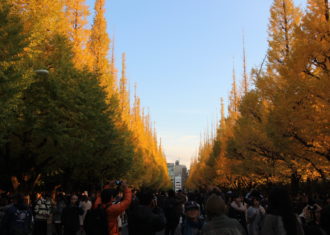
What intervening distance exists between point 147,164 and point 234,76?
1757 centimetres

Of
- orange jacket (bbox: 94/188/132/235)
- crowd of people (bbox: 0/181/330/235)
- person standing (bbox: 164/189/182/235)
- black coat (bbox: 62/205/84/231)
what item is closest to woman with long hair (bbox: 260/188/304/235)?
crowd of people (bbox: 0/181/330/235)

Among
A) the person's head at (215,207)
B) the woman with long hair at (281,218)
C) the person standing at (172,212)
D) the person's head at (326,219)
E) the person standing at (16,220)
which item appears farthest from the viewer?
the person standing at (172,212)

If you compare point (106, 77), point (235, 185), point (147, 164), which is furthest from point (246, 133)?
point (147, 164)

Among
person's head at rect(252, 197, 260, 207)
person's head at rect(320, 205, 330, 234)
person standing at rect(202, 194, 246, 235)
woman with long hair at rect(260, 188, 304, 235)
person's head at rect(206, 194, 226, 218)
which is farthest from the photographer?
person's head at rect(252, 197, 260, 207)

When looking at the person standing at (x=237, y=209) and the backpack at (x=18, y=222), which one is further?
the person standing at (x=237, y=209)

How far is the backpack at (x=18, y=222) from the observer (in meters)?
7.47

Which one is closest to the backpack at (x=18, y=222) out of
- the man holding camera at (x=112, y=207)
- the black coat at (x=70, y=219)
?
the man holding camera at (x=112, y=207)

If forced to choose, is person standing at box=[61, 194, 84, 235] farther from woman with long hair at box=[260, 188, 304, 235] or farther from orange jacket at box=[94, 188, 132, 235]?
woman with long hair at box=[260, 188, 304, 235]

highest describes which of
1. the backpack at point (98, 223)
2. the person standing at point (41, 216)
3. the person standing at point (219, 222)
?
the person standing at point (219, 222)

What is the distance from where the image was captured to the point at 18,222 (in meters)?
7.53

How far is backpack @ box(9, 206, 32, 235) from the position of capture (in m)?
7.47

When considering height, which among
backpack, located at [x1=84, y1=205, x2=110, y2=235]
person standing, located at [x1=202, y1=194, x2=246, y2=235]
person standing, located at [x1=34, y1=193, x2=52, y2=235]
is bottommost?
person standing, located at [x1=34, y1=193, x2=52, y2=235]

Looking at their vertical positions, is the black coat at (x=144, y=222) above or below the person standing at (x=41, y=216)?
above

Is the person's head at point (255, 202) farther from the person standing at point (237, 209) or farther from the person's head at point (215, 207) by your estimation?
the person's head at point (215, 207)
